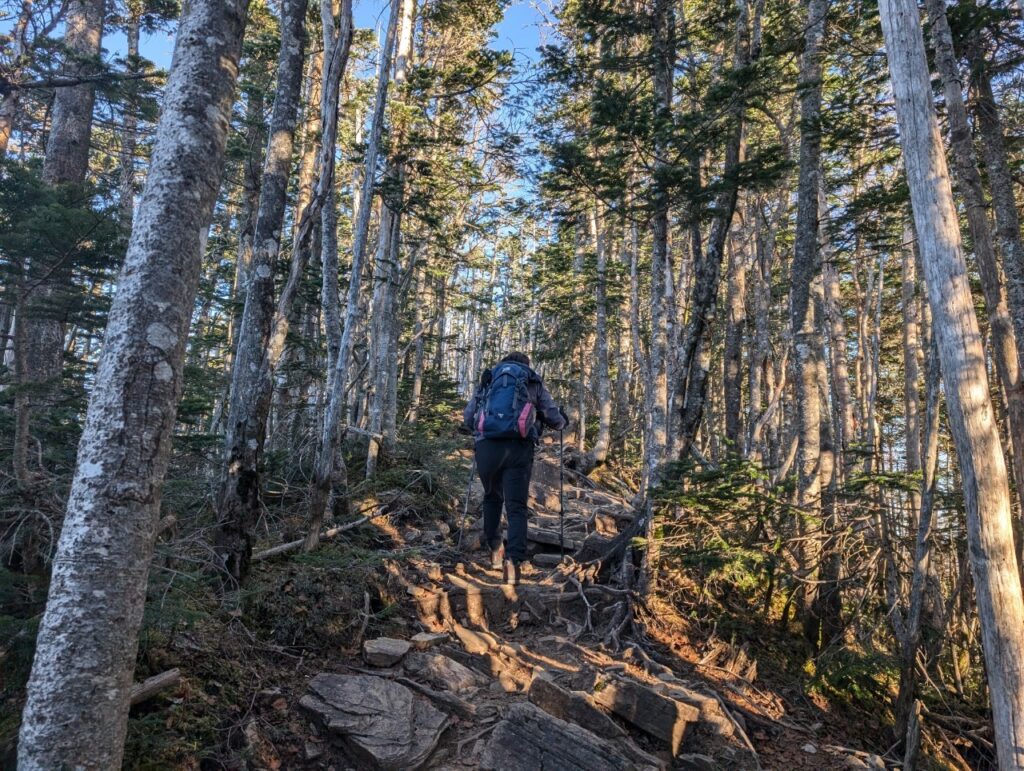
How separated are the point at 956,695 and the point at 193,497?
7254 millimetres

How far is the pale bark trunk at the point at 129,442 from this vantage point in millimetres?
2041

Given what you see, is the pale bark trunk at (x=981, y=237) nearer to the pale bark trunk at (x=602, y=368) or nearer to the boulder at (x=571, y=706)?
the boulder at (x=571, y=706)

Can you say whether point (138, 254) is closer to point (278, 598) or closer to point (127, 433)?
point (127, 433)

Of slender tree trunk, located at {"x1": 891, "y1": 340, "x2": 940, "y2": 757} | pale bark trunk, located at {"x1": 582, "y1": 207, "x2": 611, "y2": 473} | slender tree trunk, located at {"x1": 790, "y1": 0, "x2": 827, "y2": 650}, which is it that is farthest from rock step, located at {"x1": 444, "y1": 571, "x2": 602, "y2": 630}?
pale bark trunk, located at {"x1": 582, "y1": 207, "x2": 611, "y2": 473}

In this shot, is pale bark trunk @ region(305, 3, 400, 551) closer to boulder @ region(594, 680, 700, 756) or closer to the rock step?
the rock step

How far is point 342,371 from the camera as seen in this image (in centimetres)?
544

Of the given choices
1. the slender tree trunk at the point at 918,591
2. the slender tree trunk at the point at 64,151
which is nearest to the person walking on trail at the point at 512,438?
the slender tree trunk at the point at 918,591

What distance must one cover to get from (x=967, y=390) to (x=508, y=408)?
13.2 feet

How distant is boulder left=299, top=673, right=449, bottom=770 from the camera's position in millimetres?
3268

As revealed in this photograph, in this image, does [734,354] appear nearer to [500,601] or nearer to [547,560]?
[547,560]

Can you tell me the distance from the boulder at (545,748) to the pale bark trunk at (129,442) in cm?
209

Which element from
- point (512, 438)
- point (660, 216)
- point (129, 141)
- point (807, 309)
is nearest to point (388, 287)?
point (512, 438)

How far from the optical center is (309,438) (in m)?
7.92

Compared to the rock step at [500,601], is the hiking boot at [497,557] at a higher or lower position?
higher
